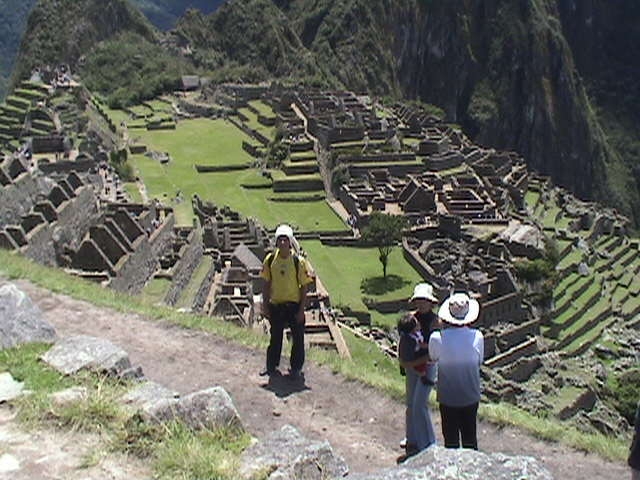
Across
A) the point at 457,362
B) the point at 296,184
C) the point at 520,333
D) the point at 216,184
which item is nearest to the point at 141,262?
the point at 520,333

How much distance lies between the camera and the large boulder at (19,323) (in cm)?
888

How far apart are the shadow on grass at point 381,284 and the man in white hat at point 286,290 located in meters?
25.1

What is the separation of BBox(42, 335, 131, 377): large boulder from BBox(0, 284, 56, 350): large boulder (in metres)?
0.45

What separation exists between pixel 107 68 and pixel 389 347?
6882cm

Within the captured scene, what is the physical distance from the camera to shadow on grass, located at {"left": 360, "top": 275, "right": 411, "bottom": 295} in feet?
113

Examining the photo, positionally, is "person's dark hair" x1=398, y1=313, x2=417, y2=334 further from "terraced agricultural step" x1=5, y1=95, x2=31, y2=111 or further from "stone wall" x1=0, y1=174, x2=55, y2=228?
"terraced agricultural step" x1=5, y1=95, x2=31, y2=111

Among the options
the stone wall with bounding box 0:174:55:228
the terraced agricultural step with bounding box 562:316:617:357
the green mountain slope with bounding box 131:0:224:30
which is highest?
the green mountain slope with bounding box 131:0:224:30

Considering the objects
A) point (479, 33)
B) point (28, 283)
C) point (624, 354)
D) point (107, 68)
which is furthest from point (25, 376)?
point (479, 33)

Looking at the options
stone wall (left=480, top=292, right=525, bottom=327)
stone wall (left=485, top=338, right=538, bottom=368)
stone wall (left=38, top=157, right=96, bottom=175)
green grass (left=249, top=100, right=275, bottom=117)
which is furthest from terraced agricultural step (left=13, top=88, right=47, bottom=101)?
stone wall (left=485, top=338, right=538, bottom=368)

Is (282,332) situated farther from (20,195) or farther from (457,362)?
(20,195)

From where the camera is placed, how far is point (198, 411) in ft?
23.5

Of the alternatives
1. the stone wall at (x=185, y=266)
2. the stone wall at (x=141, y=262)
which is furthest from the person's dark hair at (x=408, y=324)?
the stone wall at (x=185, y=266)

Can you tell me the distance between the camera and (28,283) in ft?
41.6

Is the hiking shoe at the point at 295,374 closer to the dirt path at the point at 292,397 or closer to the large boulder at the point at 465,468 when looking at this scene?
the dirt path at the point at 292,397
